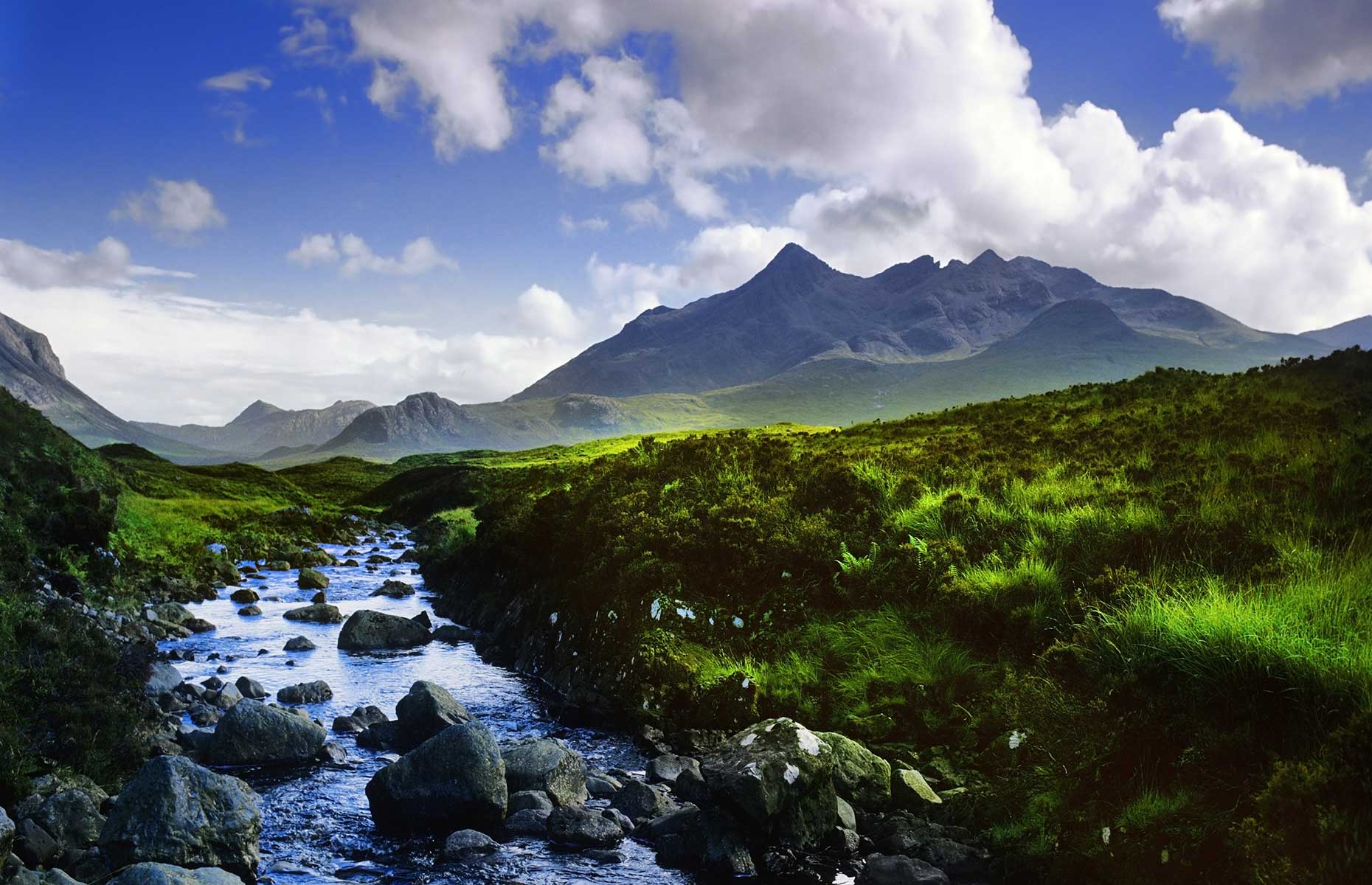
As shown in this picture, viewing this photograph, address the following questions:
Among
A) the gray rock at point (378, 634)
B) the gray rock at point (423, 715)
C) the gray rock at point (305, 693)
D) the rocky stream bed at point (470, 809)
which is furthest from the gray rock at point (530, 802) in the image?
the gray rock at point (378, 634)

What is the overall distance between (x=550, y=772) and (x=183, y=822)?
5.29 metres

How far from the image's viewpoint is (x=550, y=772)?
1333 centimetres

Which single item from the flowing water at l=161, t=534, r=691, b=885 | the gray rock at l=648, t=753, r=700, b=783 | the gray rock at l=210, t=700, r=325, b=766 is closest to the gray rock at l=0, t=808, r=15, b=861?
the flowing water at l=161, t=534, r=691, b=885

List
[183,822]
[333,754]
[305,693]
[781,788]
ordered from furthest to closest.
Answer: [305,693] → [333,754] → [781,788] → [183,822]

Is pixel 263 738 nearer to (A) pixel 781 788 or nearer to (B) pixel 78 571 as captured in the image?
(A) pixel 781 788

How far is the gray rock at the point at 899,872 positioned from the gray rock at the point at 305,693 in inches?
550

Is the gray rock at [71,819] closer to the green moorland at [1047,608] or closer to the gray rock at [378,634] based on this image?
the green moorland at [1047,608]

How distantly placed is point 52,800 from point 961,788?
12.8 m

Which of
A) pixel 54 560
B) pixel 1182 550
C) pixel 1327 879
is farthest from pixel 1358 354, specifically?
pixel 54 560

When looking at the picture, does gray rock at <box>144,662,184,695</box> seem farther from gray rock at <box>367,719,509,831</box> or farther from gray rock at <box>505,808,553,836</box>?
gray rock at <box>505,808,553,836</box>

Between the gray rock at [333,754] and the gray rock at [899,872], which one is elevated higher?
the gray rock at [899,872]

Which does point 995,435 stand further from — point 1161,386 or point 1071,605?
point 1071,605

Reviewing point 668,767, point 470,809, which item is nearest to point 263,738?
point 470,809

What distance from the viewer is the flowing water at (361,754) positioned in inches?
431
